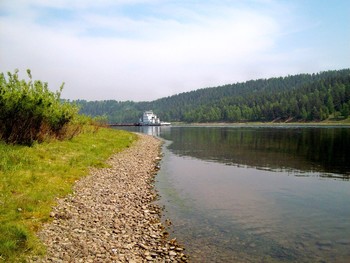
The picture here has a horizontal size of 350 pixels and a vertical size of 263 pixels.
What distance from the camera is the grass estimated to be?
11.6 metres

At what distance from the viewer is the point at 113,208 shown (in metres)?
18.5

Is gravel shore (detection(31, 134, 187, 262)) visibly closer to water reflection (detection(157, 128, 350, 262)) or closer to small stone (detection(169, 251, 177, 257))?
small stone (detection(169, 251, 177, 257))

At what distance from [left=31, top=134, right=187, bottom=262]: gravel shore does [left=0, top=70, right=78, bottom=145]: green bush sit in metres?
10.6

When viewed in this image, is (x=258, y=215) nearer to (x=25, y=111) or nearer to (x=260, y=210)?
(x=260, y=210)

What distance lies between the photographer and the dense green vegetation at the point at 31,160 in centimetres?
1229

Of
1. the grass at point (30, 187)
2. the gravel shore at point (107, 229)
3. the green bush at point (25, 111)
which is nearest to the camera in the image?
the grass at point (30, 187)

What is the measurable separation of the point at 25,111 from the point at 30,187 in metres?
15.0

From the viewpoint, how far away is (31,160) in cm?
2398

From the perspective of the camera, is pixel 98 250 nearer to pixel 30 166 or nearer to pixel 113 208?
pixel 113 208

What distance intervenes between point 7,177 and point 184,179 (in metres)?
17.1

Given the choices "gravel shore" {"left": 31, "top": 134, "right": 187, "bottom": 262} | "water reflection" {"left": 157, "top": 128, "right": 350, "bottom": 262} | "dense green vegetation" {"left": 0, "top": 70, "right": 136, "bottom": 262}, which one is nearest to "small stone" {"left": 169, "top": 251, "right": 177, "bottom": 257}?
"gravel shore" {"left": 31, "top": 134, "right": 187, "bottom": 262}

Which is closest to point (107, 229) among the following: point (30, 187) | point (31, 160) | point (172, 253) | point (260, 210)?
point (172, 253)

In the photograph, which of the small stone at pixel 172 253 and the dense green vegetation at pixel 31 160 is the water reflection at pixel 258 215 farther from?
the dense green vegetation at pixel 31 160

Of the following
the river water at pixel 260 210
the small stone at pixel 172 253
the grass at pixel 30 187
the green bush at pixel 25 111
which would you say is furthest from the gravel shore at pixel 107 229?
the green bush at pixel 25 111
